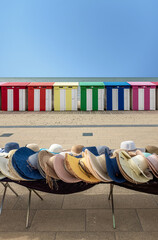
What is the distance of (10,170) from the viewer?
8.90 ft

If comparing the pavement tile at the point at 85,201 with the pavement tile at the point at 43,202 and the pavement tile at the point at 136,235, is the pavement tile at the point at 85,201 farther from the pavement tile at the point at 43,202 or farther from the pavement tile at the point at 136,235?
the pavement tile at the point at 136,235

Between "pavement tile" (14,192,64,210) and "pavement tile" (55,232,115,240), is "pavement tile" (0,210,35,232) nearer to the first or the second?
"pavement tile" (14,192,64,210)

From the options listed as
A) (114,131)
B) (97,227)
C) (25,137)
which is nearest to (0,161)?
(97,227)

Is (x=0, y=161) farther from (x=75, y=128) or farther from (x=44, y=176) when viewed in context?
(x=75, y=128)

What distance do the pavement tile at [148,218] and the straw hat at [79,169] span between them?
2.32ft

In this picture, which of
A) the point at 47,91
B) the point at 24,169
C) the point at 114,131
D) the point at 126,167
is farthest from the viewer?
the point at 47,91

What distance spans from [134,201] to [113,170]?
3.53 ft

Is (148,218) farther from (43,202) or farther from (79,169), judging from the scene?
(43,202)

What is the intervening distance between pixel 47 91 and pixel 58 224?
36.9 ft

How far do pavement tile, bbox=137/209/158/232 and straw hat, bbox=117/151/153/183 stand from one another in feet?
1.80

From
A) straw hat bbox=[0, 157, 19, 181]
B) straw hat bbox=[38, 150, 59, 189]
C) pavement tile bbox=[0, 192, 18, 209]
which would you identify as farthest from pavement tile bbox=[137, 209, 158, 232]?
pavement tile bbox=[0, 192, 18, 209]

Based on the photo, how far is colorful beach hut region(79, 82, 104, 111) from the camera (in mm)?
13859

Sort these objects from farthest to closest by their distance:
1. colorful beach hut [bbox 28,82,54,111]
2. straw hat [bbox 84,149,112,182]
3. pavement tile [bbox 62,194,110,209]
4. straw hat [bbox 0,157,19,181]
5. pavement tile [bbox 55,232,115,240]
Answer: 1. colorful beach hut [bbox 28,82,54,111]
2. pavement tile [bbox 62,194,110,209]
3. straw hat [bbox 0,157,19,181]
4. pavement tile [bbox 55,232,115,240]
5. straw hat [bbox 84,149,112,182]

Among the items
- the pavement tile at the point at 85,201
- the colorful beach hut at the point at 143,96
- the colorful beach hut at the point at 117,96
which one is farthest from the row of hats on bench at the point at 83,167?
the colorful beach hut at the point at 143,96
